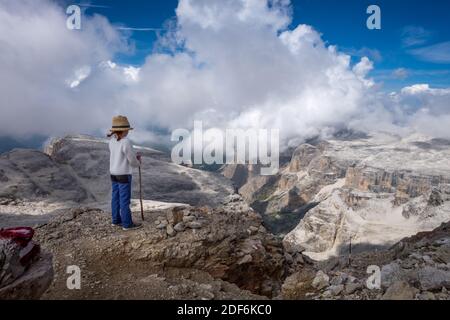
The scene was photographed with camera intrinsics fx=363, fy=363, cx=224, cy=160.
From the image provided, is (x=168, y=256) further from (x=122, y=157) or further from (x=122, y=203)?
(x=122, y=157)

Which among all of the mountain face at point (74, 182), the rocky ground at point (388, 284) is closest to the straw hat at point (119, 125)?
the rocky ground at point (388, 284)

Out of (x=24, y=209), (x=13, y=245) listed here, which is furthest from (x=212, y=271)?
(x=24, y=209)

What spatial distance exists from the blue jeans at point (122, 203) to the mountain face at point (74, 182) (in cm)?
4604

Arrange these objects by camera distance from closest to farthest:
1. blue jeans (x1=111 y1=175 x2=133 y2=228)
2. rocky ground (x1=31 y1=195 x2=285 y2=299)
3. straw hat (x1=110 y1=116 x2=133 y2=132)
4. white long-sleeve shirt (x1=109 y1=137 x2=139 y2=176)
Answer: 1. rocky ground (x1=31 y1=195 x2=285 y2=299)
2. white long-sleeve shirt (x1=109 y1=137 x2=139 y2=176)
3. straw hat (x1=110 y1=116 x2=133 y2=132)
4. blue jeans (x1=111 y1=175 x2=133 y2=228)

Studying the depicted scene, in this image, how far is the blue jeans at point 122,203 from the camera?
531 inches

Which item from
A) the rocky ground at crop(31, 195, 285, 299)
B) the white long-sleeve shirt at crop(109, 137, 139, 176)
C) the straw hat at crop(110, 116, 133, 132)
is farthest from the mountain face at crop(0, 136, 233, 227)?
the straw hat at crop(110, 116, 133, 132)

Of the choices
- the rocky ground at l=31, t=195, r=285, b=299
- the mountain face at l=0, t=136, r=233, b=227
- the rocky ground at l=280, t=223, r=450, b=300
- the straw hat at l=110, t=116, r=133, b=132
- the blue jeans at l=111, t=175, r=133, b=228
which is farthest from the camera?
the mountain face at l=0, t=136, r=233, b=227

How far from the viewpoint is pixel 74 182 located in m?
91.3

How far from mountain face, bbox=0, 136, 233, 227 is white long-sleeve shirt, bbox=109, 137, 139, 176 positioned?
157 ft

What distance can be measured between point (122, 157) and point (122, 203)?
5.69 feet

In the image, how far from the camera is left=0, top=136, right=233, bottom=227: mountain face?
68.9m

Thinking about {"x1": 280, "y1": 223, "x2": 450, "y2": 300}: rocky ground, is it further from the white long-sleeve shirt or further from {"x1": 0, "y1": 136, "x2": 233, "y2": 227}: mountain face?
{"x1": 0, "y1": 136, "x2": 233, "y2": 227}: mountain face

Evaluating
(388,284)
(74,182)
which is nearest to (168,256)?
(388,284)

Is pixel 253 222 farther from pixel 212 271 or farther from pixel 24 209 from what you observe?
pixel 24 209
